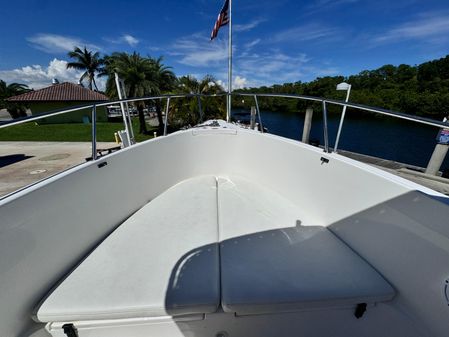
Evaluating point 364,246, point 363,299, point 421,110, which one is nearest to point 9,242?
point 363,299

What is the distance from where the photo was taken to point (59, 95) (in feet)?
60.1

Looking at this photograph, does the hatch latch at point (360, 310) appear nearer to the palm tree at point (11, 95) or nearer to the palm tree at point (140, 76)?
the palm tree at point (140, 76)

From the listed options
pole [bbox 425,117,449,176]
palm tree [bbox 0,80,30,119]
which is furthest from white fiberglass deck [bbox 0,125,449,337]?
palm tree [bbox 0,80,30,119]

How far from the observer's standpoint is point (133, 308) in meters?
0.96

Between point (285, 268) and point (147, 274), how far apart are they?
768mm

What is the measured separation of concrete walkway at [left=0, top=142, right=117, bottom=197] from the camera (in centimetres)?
479

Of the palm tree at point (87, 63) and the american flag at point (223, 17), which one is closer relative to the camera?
the american flag at point (223, 17)

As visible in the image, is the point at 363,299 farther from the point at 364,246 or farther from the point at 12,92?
the point at 12,92

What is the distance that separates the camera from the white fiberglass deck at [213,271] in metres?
0.97

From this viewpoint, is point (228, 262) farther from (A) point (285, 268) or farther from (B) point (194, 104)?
(B) point (194, 104)

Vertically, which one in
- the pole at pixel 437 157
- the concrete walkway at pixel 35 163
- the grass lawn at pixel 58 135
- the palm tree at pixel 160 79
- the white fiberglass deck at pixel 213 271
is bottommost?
the grass lawn at pixel 58 135

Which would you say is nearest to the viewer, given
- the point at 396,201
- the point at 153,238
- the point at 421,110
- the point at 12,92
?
the point at 396,201

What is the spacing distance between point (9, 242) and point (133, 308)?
625 mm

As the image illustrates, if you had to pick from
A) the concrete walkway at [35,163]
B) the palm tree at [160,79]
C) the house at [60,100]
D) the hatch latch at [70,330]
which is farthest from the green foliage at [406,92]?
the house at [60,100]
